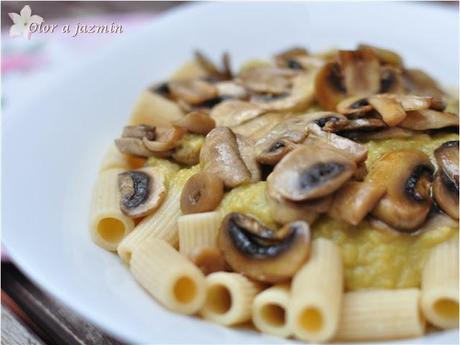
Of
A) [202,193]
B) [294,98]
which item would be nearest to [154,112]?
[294,98]

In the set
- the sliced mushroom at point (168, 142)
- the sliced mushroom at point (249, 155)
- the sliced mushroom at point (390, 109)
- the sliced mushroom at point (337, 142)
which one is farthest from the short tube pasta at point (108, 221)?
the sliced mushroom at point (390, 109)

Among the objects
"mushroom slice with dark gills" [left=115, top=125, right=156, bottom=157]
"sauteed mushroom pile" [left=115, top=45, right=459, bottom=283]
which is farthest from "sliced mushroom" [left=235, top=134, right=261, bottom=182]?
"mushroom slice with dark gills" [left=115, top=125, right=156, bottom=157]

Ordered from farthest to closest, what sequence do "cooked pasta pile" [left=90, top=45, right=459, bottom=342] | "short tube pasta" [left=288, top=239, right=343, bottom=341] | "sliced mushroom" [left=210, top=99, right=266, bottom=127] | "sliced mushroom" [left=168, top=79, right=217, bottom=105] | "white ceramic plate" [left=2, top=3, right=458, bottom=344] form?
"sliced mushroom" [left=168, top=79, right=217, bottom=105]
"sliced mushroom" [left=210, top=99, right=266, bottom=127]
"white ceramic plate" [left=2, top=3, right=458, bottom=344]
"cooked pasta pile" [left=90, top=45, right=459, bottom=342]
"short tube pasta" [left=288, top=239, right=343, bottom=341]

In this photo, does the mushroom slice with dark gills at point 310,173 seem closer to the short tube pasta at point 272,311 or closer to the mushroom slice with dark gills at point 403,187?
the mushroom slice with dark gills at point 403,187

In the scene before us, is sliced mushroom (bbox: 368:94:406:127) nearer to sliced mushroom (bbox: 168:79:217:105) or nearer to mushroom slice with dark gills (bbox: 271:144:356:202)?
mushroom slice with dark gills (bbox: 271:144:356:202)

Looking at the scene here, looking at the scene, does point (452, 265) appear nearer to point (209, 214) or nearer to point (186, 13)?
point (209, 214)

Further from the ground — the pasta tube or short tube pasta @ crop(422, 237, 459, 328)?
short tube pasta @ crop(422, 237, 459, 328)

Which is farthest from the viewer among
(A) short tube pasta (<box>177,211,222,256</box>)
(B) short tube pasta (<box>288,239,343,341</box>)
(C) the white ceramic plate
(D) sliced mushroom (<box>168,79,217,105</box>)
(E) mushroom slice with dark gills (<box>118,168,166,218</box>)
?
(D) sliced mushroom (<box>168,79,217,105</box>)

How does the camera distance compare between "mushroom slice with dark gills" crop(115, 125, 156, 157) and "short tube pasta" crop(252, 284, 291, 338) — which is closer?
"short tube pasta" crop(252, 284, 291, 338)
